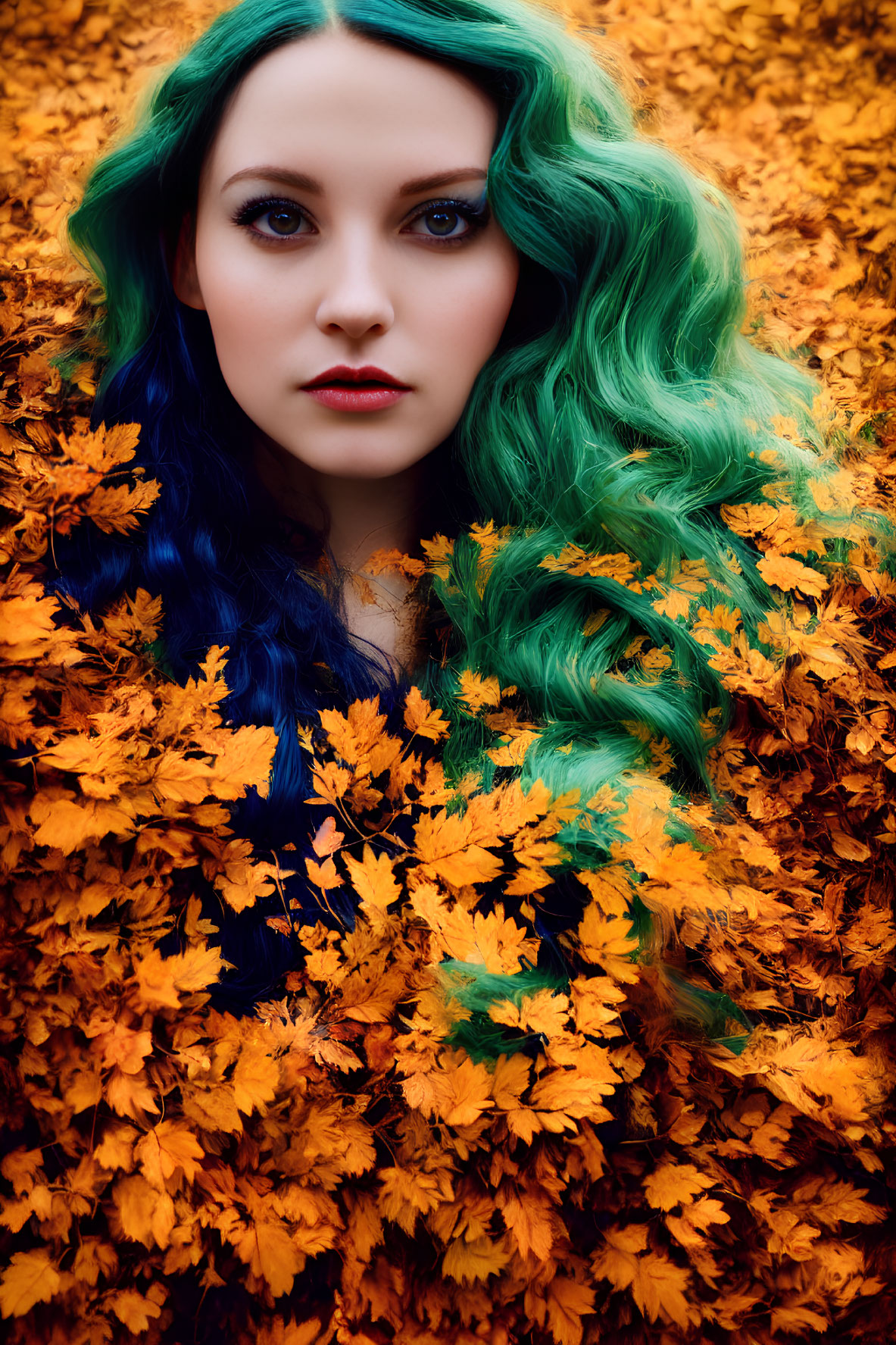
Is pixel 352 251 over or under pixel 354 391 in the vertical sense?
over

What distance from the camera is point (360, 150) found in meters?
1.49

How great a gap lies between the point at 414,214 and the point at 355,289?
0.62 feet

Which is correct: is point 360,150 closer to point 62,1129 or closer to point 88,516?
point 88,516

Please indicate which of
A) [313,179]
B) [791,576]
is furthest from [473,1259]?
[313,179]

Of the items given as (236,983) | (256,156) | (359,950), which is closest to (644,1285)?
(359,950)

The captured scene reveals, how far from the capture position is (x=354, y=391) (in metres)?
1.64

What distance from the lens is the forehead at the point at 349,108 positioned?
1490 millimetres

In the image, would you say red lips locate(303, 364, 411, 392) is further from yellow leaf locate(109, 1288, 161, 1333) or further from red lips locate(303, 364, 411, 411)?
yellow leaf locate(109, 1288, 161, 1333)

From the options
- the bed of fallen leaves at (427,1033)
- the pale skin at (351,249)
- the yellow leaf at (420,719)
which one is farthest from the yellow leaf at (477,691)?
the pale skin at (351,249)

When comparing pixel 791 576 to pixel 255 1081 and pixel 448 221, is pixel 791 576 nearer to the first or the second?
pixel 448 221

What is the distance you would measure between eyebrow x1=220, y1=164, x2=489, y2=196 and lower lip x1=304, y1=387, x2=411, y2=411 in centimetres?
31

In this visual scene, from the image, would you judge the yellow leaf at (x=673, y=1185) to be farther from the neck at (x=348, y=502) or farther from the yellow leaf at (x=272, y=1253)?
the neck at (x=348, y=502)

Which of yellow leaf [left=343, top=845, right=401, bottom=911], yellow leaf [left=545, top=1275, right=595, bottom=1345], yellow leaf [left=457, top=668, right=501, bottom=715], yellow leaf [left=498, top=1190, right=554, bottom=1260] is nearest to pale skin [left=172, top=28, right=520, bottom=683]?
yellow leaf [left=457, top=668, right=501, bottom=715]

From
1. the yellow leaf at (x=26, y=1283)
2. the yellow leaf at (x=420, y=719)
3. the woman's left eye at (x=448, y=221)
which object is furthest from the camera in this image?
the woman's left eye at (x=448, y=221)
